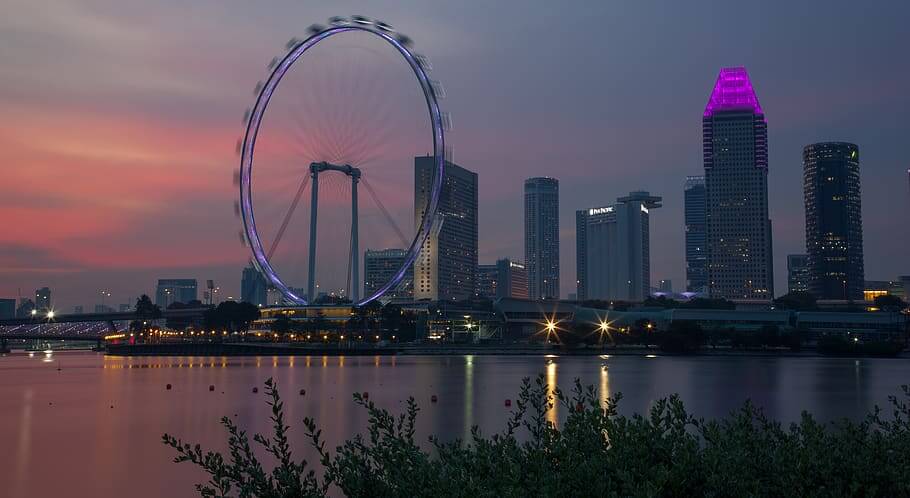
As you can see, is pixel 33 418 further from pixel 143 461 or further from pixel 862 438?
pixel 862 438

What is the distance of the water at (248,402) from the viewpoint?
43.7 m

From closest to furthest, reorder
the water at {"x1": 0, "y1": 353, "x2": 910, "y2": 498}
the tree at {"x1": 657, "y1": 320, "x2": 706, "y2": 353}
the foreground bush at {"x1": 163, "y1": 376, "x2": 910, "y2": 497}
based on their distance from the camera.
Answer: the foreground bush at {"x1": 163, "y1": 376, "x2": 910, "y2": 497} → the water at {"x1": 0, "y1": 353, "x2": 910, "y2": 498} → the tree at {"x1": 657, "y1": 320, "x2": 706, "y2": 353}

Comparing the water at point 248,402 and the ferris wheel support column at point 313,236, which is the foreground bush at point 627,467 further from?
the ferris wheel support column at point 313,236

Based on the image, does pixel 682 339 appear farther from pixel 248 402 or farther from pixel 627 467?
pixel 627 467

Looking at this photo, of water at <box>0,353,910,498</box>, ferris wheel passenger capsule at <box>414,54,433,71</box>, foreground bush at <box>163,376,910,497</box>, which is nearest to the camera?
foreground bush at <box>163,376,910,497</box>

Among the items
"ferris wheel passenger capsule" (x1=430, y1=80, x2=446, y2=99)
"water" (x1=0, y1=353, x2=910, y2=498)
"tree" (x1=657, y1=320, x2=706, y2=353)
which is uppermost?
"ferris wheel passenger capsule" (x1=430, y1=80, x2=446, y2=99)

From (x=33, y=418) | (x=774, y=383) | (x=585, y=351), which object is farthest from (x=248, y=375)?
(x=585, y=351)

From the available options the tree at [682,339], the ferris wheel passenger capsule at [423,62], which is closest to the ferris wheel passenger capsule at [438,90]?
the ferris wheel passenger capsule at [423,62]

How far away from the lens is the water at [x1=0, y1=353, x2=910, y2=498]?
43.7 metres

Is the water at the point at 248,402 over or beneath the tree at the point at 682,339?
beneath

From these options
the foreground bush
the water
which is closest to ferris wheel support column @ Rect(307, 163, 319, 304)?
the water

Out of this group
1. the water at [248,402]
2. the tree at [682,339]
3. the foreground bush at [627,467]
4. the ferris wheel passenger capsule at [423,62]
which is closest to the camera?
the foreground bush at [627,467]

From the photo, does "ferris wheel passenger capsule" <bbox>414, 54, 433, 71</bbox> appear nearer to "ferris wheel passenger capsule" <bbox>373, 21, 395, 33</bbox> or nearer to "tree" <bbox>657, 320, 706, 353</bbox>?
"ferris wheel passenger capsule" <bbox>373, 21, 395, 33</bbox>

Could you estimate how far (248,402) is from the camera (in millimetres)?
77562
